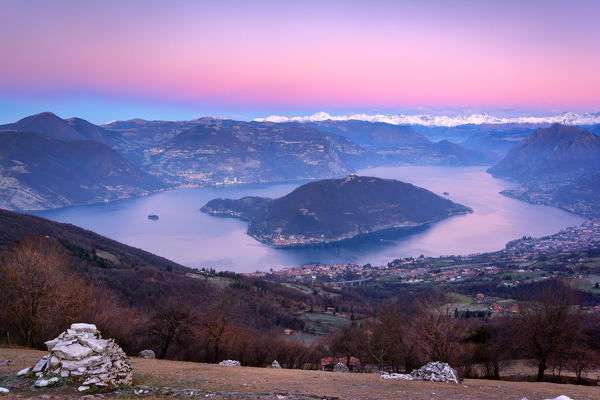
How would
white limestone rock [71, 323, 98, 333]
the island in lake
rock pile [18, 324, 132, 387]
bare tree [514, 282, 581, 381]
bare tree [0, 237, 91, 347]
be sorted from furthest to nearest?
1. the island in lake
2. bare tree [514, 282, 581, 381]
3. bare tree [0, 237, 91, 347]
4. white limestone rock [71, 323, 98, 333]
5. rock pile [18, 324, 132, 387]

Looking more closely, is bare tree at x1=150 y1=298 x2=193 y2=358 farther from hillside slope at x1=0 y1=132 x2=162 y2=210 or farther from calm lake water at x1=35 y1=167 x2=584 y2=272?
hillside slope at x1=0 y1=132 x2=162 y2=210

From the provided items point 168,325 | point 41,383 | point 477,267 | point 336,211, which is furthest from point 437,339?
point 336,211

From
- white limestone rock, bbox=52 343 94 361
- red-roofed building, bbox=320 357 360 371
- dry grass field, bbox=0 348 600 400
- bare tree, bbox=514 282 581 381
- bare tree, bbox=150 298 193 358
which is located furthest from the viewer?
red-roofed building, bbox=320 357 360 371

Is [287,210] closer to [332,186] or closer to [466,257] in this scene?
[332,186]

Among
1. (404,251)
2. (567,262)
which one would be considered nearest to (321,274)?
(404,251)

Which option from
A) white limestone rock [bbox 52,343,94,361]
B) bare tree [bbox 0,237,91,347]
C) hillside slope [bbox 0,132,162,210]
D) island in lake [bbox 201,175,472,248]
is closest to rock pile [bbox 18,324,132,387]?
white limestone rock [bbox 52,343,94,361]
